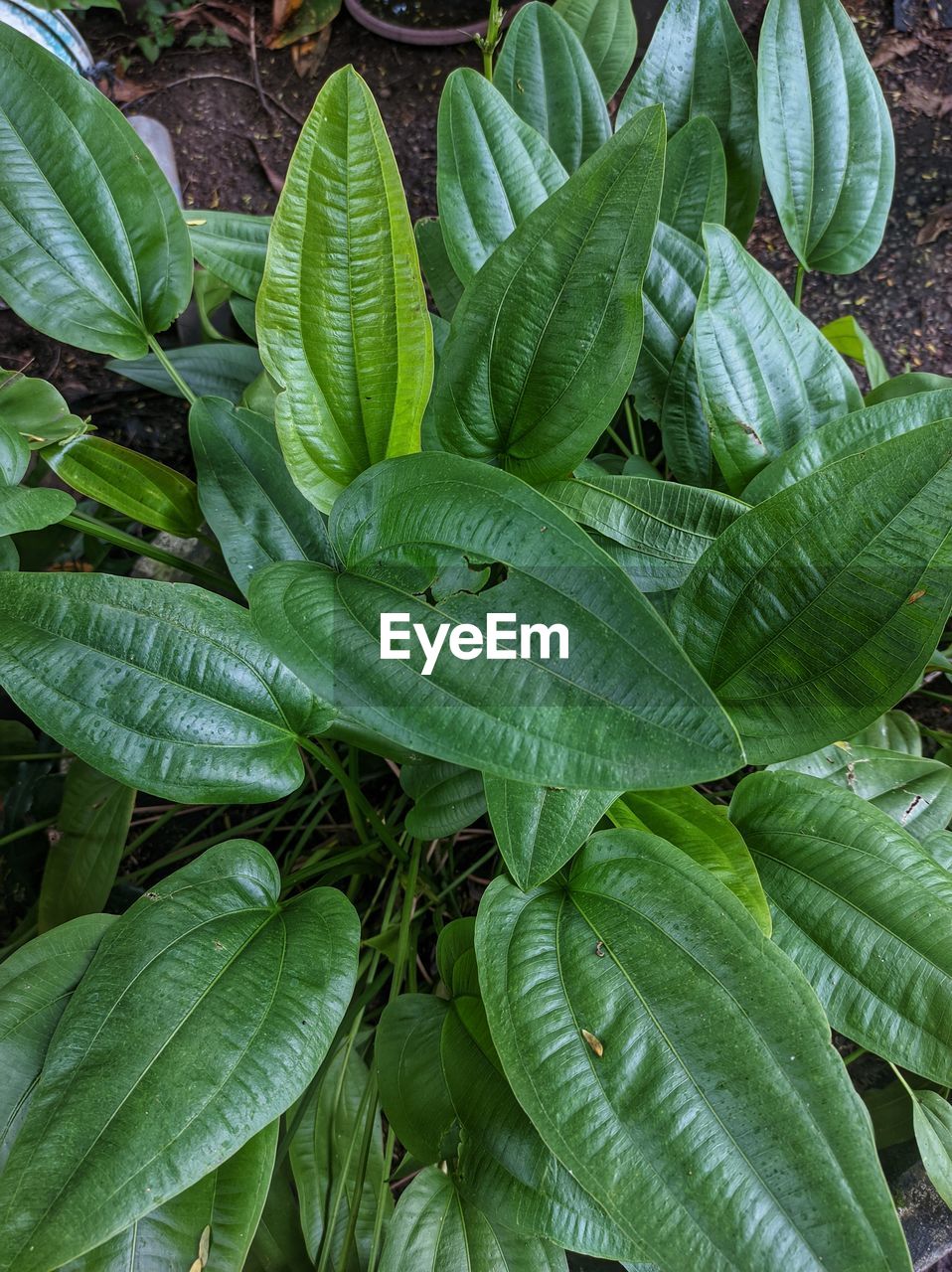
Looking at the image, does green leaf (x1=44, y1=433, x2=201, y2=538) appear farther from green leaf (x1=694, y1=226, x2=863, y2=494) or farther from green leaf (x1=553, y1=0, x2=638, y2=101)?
green leaf (x1=553, y1=0, x2=638, y2=101)

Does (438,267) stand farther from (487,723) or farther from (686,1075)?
(686,1075)

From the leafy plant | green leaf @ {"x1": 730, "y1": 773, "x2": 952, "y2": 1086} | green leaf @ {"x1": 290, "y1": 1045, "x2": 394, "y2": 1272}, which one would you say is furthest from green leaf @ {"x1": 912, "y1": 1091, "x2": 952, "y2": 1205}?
green leaf @ {"x1": 290, "y1": 1045, "x2": 394, "y2": 1272}

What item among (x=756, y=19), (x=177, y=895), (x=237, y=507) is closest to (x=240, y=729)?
(x=177, y=895)

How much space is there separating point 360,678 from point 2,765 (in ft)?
2.55

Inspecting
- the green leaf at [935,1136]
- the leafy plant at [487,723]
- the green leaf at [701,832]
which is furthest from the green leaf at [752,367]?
the green leaf at [935,1136]

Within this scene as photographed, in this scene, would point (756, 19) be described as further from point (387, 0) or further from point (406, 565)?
point (406, 565)

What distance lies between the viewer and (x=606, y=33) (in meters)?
1.06

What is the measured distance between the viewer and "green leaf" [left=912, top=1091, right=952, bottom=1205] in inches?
26.0

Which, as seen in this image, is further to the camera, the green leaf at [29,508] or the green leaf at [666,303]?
the green leaf at [666,303]

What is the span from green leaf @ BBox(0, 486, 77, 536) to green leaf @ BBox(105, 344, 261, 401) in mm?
460

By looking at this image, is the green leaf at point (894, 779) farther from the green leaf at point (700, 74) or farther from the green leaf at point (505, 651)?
the green leaf at point (700, 74)

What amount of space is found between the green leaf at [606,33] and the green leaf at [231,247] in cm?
50

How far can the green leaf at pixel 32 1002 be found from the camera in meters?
0.55

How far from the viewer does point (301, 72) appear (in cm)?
164
